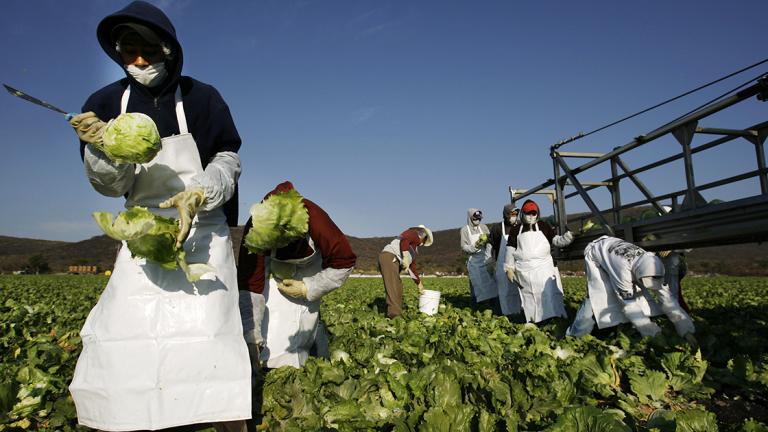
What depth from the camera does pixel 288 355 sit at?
3.58 m

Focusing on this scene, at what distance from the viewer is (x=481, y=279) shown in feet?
31.0

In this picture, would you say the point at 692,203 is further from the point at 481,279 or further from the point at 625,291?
the point at 481,279

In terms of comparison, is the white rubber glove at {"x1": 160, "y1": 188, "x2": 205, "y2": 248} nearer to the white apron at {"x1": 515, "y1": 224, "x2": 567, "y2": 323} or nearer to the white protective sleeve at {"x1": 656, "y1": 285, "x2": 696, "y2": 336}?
the white protective sleeve at {"x1": 656, "y1": 285, "x2": 696, "y2": 336}

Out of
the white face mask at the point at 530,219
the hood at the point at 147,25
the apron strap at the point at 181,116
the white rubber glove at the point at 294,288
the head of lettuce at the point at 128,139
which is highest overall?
the hood at the point at 147,25

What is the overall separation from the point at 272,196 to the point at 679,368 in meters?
4.01

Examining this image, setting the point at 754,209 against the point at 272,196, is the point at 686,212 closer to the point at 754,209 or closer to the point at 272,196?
the point at 754,209

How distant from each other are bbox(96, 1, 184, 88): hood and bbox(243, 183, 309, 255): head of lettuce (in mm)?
903

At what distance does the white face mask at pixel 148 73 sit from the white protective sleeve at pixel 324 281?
1.69 meters

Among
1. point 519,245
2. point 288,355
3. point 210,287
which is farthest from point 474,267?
point 210,287

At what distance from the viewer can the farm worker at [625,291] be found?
4738 mm

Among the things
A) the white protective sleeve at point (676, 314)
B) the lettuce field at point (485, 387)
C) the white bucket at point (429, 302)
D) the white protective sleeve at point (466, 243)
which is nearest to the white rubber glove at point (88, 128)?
the lettuce field at point (485, 387)

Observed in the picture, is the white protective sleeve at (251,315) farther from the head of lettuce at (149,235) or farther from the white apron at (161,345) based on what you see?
the head of lettuce at (149,235)

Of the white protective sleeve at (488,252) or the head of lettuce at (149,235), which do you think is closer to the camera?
the head of lettuce at (149,235)

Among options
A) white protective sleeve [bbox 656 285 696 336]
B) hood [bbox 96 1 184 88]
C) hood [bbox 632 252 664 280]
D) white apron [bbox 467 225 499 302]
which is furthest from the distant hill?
Result: hood [bbox 96 1 184 88]
